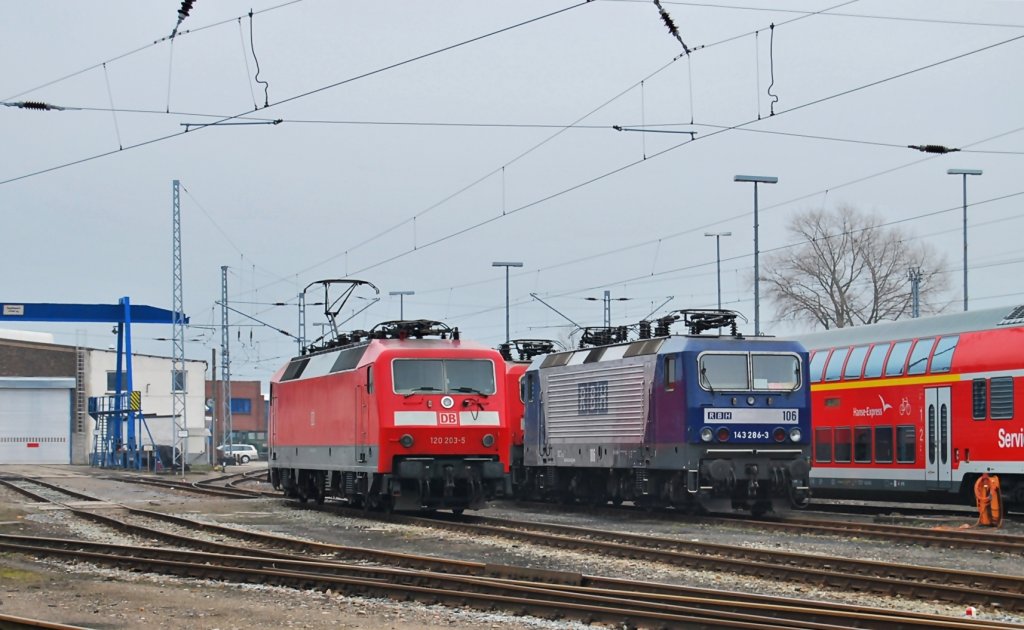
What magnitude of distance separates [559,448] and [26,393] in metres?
64.1

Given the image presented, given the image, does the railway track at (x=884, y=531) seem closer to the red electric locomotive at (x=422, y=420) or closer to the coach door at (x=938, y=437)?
the coach door at (x=938, y=437)

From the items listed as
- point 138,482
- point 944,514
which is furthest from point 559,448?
point 138,482

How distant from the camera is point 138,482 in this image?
46438 millimetres

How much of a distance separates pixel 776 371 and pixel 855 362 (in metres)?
4.34

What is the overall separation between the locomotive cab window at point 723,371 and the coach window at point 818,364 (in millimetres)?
5661

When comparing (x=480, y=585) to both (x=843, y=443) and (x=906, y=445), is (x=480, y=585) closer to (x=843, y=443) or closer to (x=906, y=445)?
(x=906, y=445)

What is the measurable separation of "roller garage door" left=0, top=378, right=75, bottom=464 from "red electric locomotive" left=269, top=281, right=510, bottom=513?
64.0 m

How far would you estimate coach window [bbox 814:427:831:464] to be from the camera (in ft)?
96.4

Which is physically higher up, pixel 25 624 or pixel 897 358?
pixel 897 358

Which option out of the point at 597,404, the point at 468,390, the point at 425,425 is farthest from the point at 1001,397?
the point at 425,425

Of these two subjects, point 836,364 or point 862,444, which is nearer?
point 862,444

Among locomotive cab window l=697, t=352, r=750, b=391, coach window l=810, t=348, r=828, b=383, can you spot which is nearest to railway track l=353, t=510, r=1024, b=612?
locomotive cab window l=697, t=352, r=750, b=391

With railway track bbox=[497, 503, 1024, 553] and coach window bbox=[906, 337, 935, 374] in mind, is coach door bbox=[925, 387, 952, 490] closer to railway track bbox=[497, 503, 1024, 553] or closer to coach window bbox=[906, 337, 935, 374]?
coach window bbox=[906, 337, 935, 374]

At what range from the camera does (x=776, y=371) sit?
81.9ft
